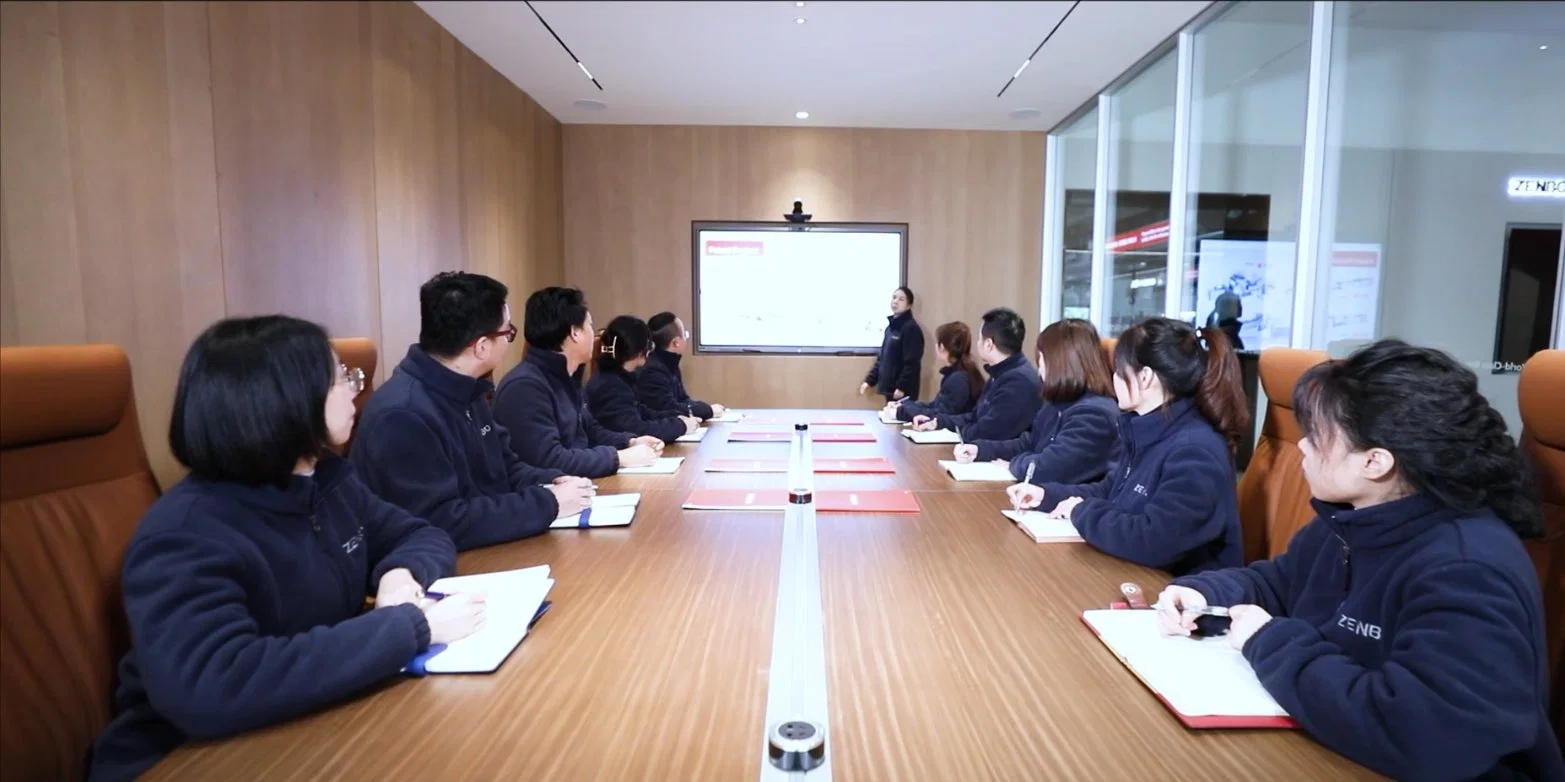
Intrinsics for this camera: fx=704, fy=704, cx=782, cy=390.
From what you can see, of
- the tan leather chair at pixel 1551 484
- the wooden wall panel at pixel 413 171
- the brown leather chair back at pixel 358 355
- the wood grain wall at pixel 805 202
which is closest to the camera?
the tan leather chair at pixel 1551 484

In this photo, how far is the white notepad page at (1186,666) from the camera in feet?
2.24

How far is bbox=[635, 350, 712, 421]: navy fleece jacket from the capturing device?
2.99 m

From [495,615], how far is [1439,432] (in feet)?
3.44

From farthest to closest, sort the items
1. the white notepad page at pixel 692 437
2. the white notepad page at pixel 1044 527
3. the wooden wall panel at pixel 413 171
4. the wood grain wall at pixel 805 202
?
the wood grain wall at pixel 805 202 → the white notepad page at pixel 692 437 → the wooden wall panel at pixel 413 171 → the white notepad page at pixel 1044 527

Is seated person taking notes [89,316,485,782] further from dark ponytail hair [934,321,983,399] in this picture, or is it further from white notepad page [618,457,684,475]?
dark ponytail hair [934,321,983,399]

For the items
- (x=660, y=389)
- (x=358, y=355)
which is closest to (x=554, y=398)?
(x=358, y=355)

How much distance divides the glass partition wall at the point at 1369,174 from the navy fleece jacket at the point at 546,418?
2148 mm

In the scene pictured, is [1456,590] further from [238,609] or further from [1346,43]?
[1346,43]

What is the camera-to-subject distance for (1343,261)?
2.47 m

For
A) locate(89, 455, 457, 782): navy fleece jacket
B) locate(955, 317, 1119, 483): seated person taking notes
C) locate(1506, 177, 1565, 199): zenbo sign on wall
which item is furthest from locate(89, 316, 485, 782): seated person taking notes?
locate(1506, 177, 1565, 199): zenbo sign on wall

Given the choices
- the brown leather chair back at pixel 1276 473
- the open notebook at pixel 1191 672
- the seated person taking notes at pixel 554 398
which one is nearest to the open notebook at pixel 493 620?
the open notebook at pixel 1191 672

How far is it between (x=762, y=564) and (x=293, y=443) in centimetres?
66

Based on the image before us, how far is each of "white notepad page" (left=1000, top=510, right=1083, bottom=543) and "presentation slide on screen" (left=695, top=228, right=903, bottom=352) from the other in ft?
10.8

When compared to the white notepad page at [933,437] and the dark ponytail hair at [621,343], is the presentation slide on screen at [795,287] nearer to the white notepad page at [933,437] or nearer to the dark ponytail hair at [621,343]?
the dark ponytail hair at [621,343]
